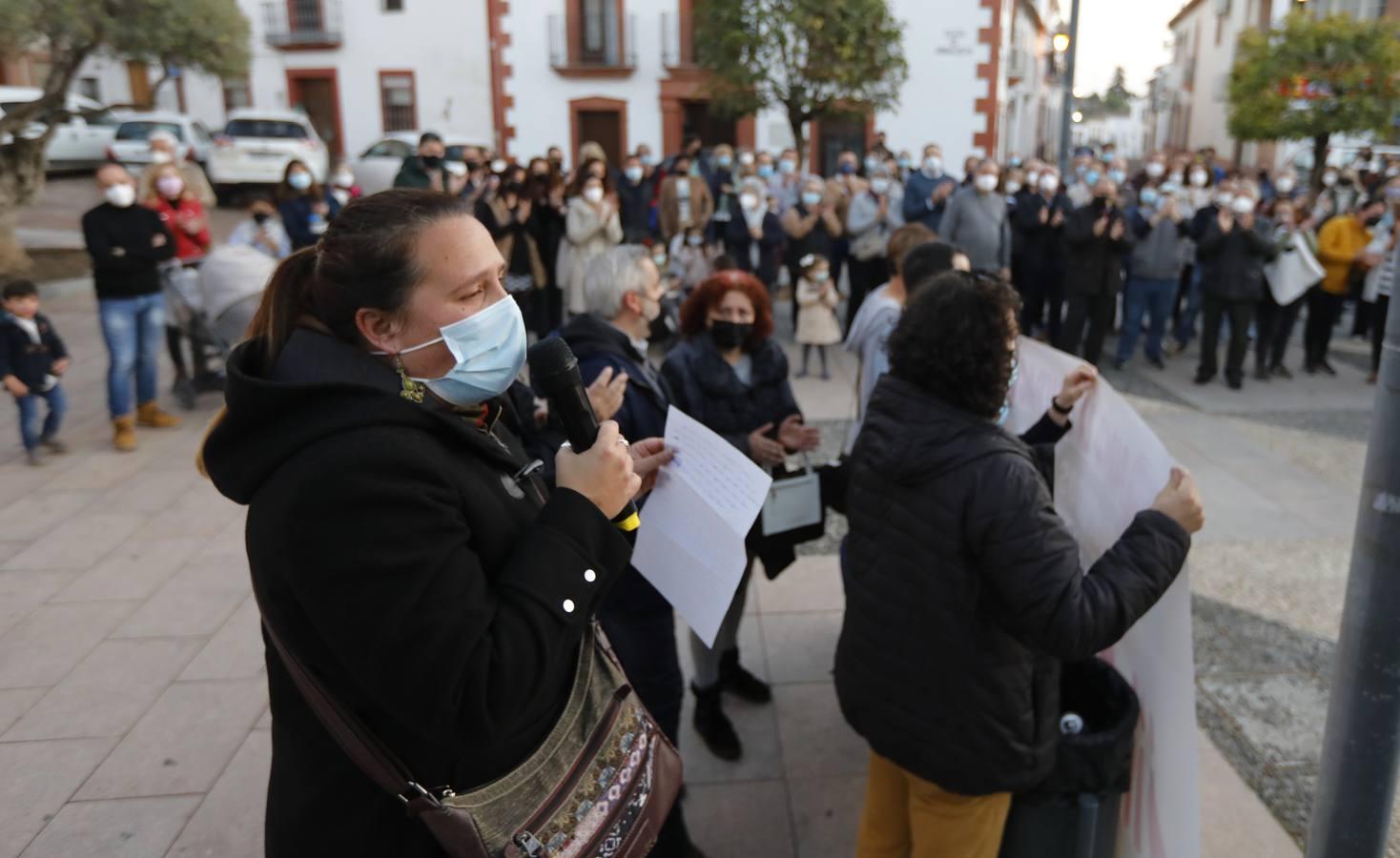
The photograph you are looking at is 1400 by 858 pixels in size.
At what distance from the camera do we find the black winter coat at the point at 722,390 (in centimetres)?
356

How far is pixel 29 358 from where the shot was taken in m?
6.29

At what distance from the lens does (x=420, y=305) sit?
4.81 feet

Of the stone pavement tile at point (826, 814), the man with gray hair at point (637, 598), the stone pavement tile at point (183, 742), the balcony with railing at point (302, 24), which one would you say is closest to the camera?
the man with gray hair at point (637, 598)

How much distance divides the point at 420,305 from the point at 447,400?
0.56ft

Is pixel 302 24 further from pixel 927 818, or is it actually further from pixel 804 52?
pixel 927 818

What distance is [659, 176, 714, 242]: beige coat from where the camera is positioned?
11.7 metres

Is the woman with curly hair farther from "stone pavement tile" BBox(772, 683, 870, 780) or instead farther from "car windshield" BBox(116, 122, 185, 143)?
"car windshield" BBox(116, 122, 185, 143)

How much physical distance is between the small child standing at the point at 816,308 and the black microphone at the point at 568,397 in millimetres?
7255

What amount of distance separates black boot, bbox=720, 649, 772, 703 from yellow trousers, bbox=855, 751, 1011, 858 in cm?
136

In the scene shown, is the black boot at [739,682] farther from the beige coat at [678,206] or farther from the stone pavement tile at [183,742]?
the beige coat at [678,206]

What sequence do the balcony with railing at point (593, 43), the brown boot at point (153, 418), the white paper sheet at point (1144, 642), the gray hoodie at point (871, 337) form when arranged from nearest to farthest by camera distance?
the white paper sheet at point (1144, 642) → the gray hoodie at point (871, 337) → the brown boot at point (153, 418) → the balcony with railing at point (593, 43)

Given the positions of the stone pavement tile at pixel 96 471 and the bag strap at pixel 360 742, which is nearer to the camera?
the bag strap at pixel 360 742

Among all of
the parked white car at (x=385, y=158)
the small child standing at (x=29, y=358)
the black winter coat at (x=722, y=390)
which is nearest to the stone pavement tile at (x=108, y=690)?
the black winter coat at (x=722, y=390)

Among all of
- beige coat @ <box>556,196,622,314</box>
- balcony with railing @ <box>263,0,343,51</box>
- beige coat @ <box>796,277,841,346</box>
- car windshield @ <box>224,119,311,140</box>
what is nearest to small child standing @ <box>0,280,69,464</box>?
beige coat @ <box>556,196,622,314</box>
